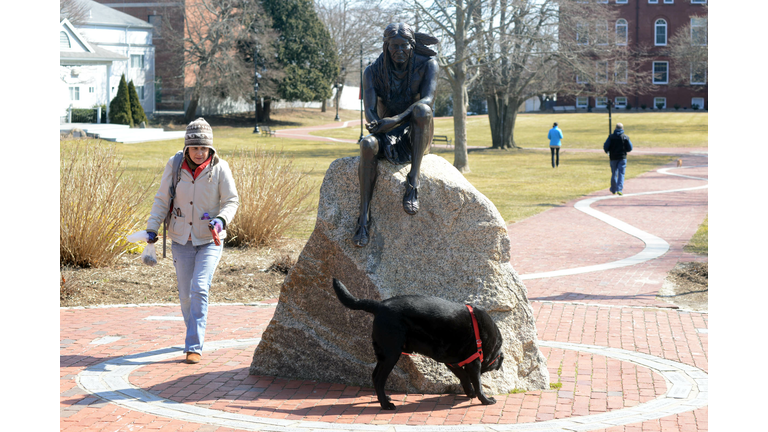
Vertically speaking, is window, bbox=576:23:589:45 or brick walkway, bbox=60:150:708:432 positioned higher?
window, bbox=576:23:589:45

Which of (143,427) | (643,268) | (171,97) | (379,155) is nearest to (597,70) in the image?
(643,268)

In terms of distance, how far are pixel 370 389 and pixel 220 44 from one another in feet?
178

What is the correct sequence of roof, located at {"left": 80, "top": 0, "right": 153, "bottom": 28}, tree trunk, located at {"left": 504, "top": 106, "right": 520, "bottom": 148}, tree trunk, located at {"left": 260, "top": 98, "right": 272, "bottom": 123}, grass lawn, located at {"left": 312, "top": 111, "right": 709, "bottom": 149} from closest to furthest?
tree trunk, located at {"left": 504, "top": 106, "right": 520, "bottom": 148}
grass lawn, located at {"left": 312, "top": 111, "right": 709, "bottom": 149}
roof, located at {"left": 80, "top": 0, "right": 153, "bottom": 28}
tree trunk, located at {"left": 260, "top": 98, "right": 272, "bottom": 123}

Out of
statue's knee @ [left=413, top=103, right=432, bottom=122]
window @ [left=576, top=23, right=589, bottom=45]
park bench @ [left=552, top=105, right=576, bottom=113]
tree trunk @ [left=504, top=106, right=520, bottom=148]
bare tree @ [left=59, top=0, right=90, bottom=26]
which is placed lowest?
statue's knee @ [left=413, top=103, right=432, bottom=122]

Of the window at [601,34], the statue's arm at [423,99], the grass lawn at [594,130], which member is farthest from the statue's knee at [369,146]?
the grass lawn at [594,130]

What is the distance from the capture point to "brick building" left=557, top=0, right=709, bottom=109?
229ft

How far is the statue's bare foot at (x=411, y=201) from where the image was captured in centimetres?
593

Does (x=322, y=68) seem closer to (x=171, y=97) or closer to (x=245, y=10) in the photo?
(x=245, y=10)

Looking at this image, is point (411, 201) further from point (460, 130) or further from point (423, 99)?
point (460, 130)

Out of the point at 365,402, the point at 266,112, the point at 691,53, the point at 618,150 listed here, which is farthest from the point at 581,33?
the point at 691,53

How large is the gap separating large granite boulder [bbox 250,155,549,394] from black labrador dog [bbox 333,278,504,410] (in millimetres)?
484

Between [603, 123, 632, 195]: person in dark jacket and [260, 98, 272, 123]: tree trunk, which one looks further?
[260, 98, 272, 123]: tree trunk

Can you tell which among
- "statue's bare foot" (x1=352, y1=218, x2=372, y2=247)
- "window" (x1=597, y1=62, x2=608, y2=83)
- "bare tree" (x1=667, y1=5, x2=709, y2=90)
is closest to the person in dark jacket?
"window" (x1=597, y1=62, x2=608, y2=83)

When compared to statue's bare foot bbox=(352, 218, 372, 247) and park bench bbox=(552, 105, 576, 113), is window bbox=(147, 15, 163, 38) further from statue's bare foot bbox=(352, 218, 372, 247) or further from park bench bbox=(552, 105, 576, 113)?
statue's bare foot bbox=(352, 218, 372, 247)
